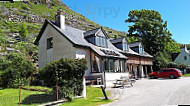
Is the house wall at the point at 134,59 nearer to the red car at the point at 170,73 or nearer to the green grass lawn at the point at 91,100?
the red car at the point at 170,73

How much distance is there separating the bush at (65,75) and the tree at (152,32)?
32.2 meters

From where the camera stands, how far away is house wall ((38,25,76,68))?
18.4 metres

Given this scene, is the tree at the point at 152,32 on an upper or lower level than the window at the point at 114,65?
upper

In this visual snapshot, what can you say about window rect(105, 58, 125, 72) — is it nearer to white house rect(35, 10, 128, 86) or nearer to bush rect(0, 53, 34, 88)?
white house rect(35, 10, 128, 86)

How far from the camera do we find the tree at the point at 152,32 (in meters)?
41.0

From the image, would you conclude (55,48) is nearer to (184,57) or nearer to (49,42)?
(49,42)

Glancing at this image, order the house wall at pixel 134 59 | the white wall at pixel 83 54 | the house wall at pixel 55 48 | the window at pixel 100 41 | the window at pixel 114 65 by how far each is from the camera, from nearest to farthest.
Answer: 1. the white wall at pixel 83 54
2. the house wall at pixel 55 48
3. the window at pixel 114 65
4. the window at pixel 100 41
5. the house wall at pixel 134 59

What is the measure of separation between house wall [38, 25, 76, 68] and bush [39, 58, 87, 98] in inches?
264

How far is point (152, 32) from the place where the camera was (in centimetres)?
4169

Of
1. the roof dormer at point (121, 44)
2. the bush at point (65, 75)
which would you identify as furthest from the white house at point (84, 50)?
the bush at point (65, 75)

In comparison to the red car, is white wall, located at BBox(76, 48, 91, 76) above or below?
above

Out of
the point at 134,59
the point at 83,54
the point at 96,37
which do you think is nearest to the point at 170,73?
the point at 134,59

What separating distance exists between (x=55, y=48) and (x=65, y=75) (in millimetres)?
9636

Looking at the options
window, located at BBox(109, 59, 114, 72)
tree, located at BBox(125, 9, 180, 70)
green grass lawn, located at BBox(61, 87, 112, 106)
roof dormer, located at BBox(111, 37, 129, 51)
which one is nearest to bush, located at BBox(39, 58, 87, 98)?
green grass lawn, located at BBox(61, 87, 112, 106)
